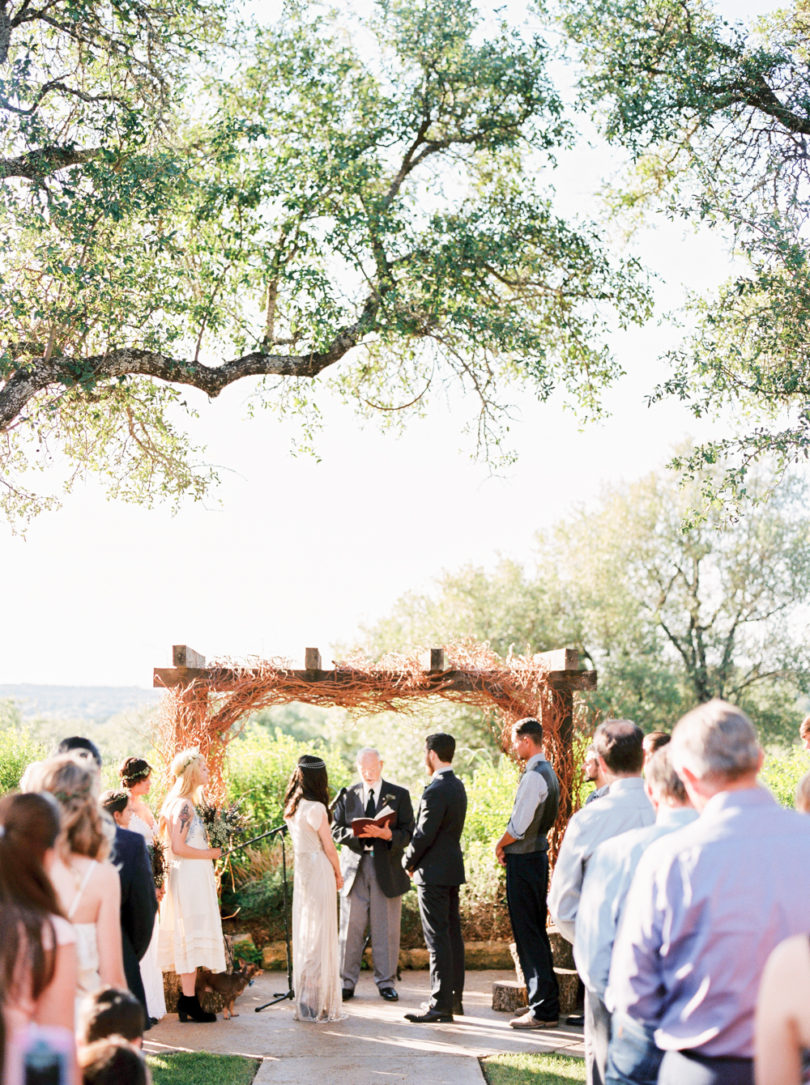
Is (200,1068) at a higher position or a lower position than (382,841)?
lower

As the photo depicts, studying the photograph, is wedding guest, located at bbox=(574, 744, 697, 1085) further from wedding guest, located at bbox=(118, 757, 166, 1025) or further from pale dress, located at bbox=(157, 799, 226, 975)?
pale dress, located at bbox=(157, 799, 226, 975)

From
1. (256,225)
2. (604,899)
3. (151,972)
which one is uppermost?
(256,225)

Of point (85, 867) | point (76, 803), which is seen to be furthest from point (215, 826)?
point (76, 803)

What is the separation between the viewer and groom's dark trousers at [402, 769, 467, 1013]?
770 cm

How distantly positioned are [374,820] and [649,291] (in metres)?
7.34

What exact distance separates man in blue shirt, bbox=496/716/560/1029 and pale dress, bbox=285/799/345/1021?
1.30 m

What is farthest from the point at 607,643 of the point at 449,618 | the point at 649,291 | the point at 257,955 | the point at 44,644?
the point at 44,644

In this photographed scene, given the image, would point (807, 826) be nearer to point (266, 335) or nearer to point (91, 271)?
point (91, 271)

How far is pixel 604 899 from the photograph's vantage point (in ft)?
12.7

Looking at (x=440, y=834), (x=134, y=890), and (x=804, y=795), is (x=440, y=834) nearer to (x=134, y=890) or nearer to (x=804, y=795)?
(x=134, y=890)

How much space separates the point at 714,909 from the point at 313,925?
5379 millimetres

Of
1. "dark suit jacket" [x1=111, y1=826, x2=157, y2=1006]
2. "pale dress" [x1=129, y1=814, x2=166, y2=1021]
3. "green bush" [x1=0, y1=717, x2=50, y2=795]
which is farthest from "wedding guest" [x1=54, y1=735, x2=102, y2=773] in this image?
"green bush" [x1=0, y1=717, x2=50, y2=795]

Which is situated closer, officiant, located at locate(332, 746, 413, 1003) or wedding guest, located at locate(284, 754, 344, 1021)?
wedding guest, located at locate(284, 754, 344, 1021)

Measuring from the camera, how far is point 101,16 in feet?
39.7
